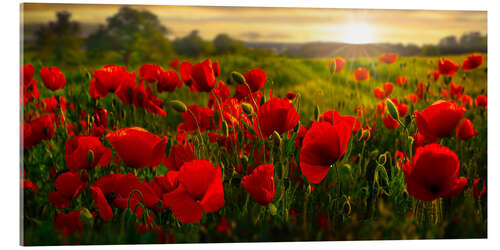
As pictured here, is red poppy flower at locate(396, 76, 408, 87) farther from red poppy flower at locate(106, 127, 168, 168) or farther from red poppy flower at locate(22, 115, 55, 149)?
red poppy flower at locate(22, 115, 55, 149)

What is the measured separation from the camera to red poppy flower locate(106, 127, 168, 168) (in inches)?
94.9

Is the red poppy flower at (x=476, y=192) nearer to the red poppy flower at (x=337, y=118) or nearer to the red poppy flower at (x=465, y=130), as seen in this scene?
the red poppy flower at (x=465, y=130)

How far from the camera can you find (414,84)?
294cm

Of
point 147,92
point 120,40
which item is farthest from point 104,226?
point 120,40

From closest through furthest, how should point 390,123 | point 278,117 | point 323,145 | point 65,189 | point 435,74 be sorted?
point 323,145 → point 278,117 → point 65,189 → point 390,123 → point 435,74

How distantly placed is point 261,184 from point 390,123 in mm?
750

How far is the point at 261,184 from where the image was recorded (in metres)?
→ 2.47

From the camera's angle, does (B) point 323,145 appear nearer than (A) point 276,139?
Yes

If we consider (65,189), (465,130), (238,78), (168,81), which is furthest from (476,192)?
(65,189)

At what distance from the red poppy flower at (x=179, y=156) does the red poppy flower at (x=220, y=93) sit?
0.73 ft

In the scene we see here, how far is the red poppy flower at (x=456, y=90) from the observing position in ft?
9.82

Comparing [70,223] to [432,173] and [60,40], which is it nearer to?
[60,40]

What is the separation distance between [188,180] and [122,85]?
642 millimetres
